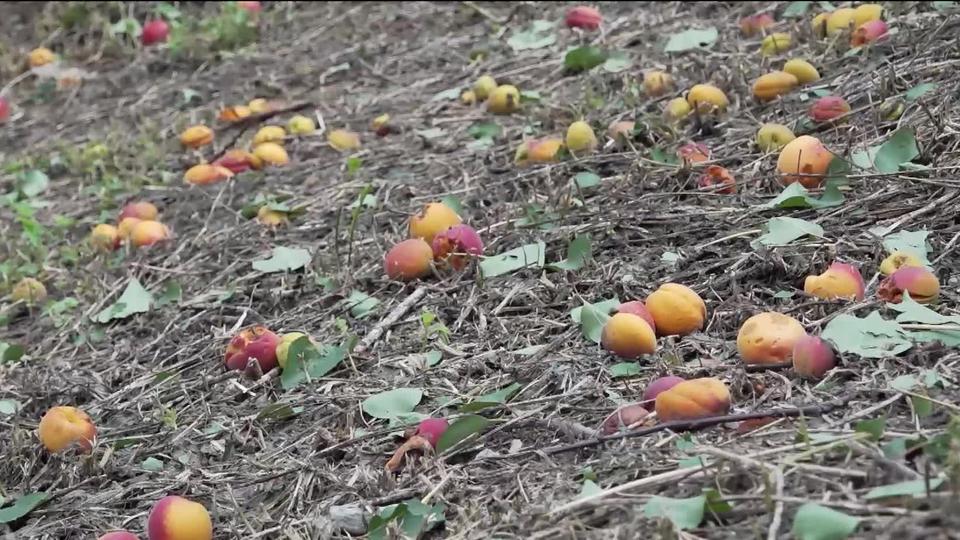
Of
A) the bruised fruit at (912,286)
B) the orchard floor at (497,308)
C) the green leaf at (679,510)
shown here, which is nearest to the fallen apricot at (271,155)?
the orchard floor at (497,308)

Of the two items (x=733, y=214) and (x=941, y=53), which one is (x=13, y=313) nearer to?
(x=733, y=214)

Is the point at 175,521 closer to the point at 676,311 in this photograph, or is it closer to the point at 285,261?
the point at 676,311

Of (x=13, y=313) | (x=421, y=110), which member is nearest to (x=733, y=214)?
(x=421, y=110)

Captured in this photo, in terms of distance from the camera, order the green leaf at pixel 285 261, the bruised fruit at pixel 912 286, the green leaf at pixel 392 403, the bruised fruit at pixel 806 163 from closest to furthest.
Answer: the bruised fruit at pixel 912 286 < the green leaf at pixel 392 403 < the bruised fruit at pixel 806 163 < the green leaf at pixel 285 261

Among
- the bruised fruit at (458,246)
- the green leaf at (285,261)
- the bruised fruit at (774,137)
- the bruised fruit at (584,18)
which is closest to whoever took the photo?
the bruised fruit at (458,246)

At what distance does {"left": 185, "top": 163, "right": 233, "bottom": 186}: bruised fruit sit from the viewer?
13.3 ft

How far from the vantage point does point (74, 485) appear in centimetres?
250

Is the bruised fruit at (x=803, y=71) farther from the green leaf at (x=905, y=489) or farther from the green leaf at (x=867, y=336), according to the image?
the green leaf at (x=905, y=489)

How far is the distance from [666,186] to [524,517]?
55.1 inches

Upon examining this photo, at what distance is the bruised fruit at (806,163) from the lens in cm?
286

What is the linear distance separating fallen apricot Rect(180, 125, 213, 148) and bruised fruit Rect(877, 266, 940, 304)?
9.04 feet

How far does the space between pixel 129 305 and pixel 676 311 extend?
160 cm

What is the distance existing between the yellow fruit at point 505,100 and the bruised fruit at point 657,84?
479 mm

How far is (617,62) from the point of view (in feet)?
13.5
